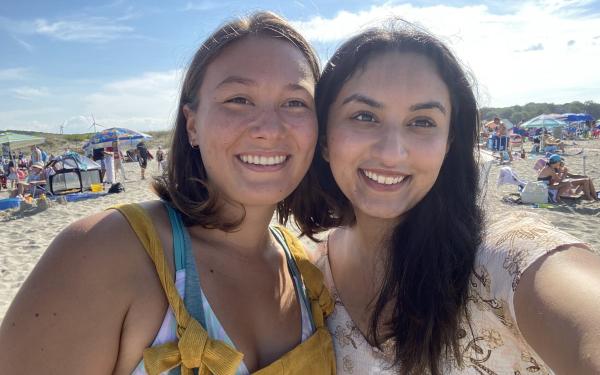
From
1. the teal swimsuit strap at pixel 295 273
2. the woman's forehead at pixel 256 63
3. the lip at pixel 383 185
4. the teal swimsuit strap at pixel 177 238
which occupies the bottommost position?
the teal swimsuit strap at pixel 295 273

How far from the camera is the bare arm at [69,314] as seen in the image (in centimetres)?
118

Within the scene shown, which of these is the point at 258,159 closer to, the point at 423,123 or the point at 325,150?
the point at 325,150

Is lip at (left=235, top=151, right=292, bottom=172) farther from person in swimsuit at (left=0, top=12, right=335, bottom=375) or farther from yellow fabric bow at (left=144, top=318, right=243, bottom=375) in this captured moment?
yellow fabric bow at (left=144, top=318, right=243, bottom=375)

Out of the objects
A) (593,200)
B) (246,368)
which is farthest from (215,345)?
(593,200)

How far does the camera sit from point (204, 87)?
175 cm

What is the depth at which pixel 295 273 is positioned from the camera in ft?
6.53

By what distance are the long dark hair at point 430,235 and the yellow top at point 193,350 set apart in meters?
0.26

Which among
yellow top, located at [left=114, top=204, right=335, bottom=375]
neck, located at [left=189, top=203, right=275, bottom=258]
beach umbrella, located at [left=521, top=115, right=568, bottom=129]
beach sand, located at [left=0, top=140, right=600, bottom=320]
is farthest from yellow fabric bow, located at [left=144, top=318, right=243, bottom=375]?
beach umbrella, located at [left=521, top=115, right=568, bottom=129]

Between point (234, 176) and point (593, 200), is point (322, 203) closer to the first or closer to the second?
point (234, 176)

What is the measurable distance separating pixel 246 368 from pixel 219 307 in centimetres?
23

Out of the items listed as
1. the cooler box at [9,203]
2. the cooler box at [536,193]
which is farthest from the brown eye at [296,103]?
the cooler box at [9,203]

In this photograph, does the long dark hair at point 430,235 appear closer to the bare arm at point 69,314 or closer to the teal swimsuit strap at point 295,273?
the teal swimsuit strap at point 295,273

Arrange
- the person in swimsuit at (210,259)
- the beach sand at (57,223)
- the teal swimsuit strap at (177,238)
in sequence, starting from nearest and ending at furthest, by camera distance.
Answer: the person in swimsuit at (210,259), the teal swimsuit strap at (177,238), the beach sand at (57,223)

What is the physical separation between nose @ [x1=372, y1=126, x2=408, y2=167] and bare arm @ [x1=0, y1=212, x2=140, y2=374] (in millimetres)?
1082
